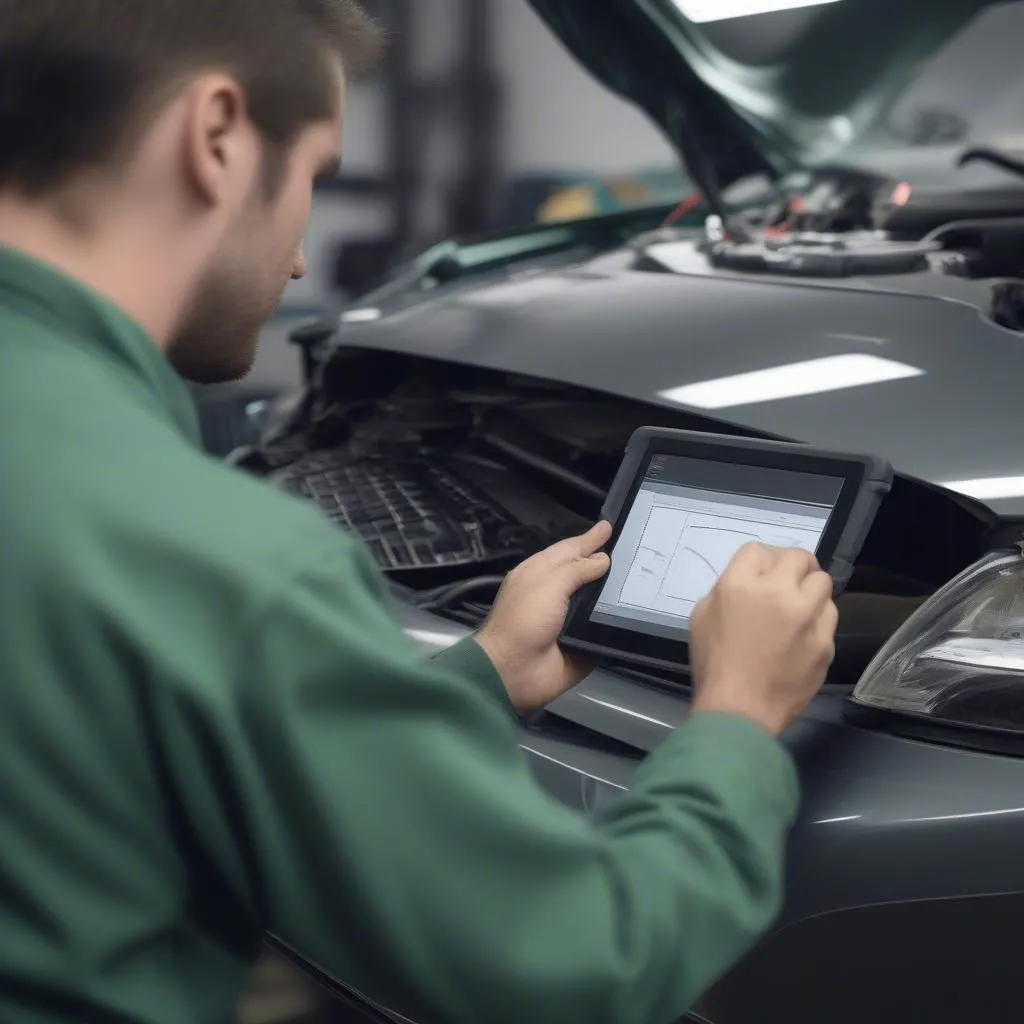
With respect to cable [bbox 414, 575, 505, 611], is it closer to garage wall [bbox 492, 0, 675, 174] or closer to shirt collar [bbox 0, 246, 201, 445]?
shirt collar [bbox 0, 246, 201, 445]

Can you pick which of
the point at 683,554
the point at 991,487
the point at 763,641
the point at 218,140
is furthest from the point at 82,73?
the point at 991,487

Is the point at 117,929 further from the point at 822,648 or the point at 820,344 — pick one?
the point at 820,344

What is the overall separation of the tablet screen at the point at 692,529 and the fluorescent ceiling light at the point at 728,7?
4.05 ft

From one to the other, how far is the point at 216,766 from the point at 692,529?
59 centimetres

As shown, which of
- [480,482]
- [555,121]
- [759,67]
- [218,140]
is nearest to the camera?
[218,140]

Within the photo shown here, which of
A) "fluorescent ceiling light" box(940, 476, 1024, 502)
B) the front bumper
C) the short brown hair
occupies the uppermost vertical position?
the short brown hair

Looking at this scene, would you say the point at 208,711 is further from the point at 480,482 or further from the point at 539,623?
the point at 480,482

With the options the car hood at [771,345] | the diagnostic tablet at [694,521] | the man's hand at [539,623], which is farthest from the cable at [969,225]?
the man's hand at [539,623]

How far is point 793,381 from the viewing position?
4.04 ft

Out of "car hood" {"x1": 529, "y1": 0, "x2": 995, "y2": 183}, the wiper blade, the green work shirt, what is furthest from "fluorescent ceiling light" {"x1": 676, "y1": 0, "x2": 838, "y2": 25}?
the green work shirt

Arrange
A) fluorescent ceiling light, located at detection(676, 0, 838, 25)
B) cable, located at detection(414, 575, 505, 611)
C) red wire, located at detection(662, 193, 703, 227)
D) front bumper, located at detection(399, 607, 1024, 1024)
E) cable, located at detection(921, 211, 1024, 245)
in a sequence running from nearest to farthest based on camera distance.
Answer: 1. front bumper, located at detection(399, 607, 1024, 1024)
2. cable, located at detection(414, 575, 505, 611)
3. cable, located at detection(921, 211, 1024, 245)
4. fluorescent ceiling light, located at detection(676, 0, 838, 25)
5. red wire, located at detection(662, 193, 703, 227)

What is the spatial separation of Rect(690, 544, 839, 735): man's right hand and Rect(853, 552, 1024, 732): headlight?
0.20 m

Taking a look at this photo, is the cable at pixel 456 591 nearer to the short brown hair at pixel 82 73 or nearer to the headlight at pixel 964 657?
the headlight at pixel 964 657

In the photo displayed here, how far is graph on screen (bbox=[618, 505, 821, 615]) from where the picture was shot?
104 cm
